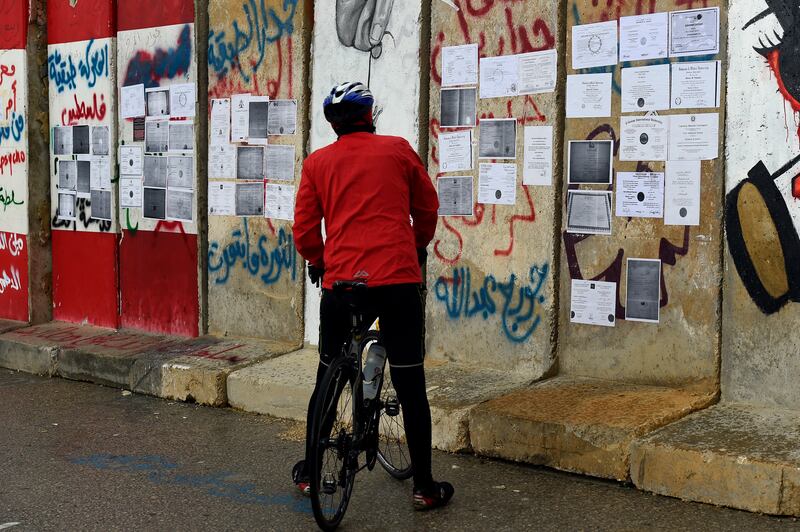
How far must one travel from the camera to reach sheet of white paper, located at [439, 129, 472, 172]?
7195mm

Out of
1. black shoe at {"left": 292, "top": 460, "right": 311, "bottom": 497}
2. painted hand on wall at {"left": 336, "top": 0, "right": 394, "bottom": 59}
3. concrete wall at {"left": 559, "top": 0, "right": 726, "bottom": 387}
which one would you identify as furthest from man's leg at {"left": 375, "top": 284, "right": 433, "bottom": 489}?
painted hand on wall at {"left": 336, "top": 0, "right": 394, "bottom": 59}

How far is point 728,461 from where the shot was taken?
5.04m

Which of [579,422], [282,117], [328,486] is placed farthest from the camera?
[282,117]

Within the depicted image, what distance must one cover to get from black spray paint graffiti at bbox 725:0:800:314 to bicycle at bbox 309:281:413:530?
210cm

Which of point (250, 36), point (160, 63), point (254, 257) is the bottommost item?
point (254, 257)

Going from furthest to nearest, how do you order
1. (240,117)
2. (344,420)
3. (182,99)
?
(182,99) → (240,117) → (344,420)

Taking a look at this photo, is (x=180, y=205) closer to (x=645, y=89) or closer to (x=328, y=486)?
(x=645, y=89)

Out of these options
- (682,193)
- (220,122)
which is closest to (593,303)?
(682,193)

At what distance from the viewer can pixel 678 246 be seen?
6.22 m

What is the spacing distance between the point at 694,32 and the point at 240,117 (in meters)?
3.69

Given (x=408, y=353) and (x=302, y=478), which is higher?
(x=408, y=353)

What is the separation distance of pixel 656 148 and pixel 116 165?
200 inches

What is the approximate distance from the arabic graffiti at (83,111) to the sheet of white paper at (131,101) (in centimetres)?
24

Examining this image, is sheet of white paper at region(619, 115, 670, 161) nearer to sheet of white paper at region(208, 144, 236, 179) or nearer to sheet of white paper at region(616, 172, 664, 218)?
sheet of white paper at region(616, 172, 664, 218)
